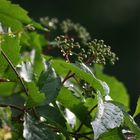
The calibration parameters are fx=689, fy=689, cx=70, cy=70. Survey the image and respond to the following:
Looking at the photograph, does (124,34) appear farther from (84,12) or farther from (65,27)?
(65,27)

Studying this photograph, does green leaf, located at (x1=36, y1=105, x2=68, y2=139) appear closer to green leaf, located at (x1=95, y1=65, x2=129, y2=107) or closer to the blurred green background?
green leaf, located at (x1=95, y1=65, x2=129, y2=107)

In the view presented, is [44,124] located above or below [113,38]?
above

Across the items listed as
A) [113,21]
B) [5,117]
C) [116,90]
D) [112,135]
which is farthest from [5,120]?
[113,21]

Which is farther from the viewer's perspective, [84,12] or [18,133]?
[84,12]

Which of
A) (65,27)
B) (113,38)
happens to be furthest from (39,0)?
(65,27)

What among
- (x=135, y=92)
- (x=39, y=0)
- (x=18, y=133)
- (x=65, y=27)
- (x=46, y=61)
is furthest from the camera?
Result: (x=39, y=0)

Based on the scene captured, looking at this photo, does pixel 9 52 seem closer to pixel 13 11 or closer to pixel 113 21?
Answer: pixel 13 11

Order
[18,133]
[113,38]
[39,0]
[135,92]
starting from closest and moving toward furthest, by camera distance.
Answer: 1. [18,133]
2. [135,92]
3. [113,38]
4. [39,0]
